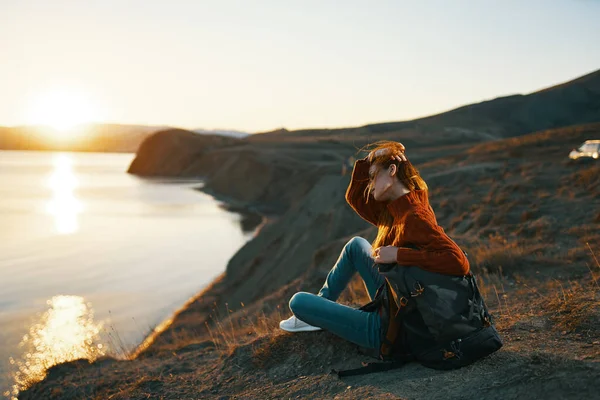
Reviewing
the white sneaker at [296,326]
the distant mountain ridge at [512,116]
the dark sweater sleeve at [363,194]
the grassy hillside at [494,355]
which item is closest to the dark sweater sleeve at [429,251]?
the dark sweater sleeve at [363,194]

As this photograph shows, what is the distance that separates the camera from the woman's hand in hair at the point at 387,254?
304 cm

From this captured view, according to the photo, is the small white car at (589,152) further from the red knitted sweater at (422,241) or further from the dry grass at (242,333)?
the red knitted sweater at (422,241)

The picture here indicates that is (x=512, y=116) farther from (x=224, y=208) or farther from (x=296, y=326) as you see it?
(x=296, y=326)

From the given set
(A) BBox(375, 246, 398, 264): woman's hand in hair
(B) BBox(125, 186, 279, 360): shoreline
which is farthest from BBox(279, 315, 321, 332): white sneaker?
(B) BBox(125, 186, 279, 360): shoreline

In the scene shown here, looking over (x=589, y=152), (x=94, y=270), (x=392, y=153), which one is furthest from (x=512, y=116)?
(x=392, y=153)

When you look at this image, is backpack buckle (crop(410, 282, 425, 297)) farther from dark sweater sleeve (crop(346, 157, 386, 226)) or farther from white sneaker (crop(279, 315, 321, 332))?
A: white sneaker (crop(279, 315, 321, 332))

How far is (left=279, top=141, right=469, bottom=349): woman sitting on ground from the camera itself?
2.98 meters

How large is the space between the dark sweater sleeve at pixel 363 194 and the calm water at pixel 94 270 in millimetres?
6019

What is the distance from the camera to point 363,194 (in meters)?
3.60

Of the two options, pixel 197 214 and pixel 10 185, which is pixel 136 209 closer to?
pixel 197 214

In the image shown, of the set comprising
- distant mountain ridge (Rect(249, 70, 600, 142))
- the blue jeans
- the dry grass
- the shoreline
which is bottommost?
the shoreline

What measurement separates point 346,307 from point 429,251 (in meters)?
0.95

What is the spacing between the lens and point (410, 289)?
10.2ft

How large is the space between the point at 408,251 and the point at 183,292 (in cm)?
2025
